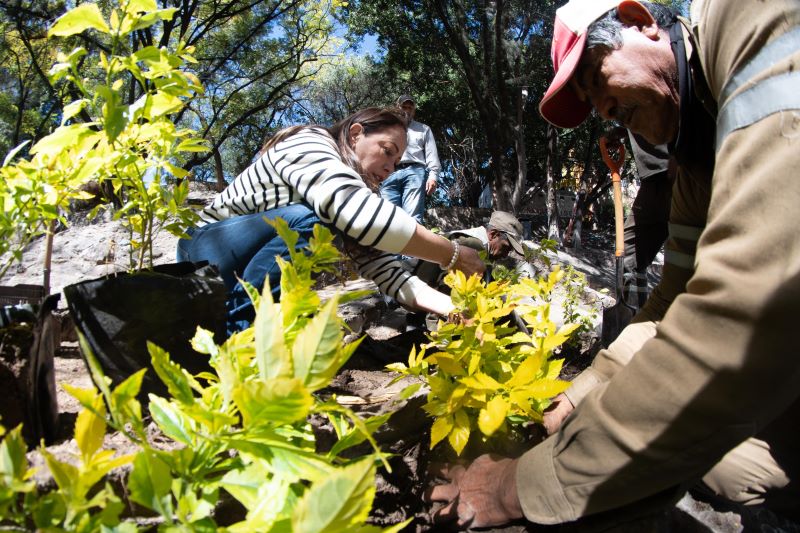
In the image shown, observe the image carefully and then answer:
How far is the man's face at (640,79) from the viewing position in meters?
1.45

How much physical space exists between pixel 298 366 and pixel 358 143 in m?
1.87

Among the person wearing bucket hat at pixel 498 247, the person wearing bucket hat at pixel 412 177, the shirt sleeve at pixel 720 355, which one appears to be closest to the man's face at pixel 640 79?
the shirt sleeve at pixel 720 355

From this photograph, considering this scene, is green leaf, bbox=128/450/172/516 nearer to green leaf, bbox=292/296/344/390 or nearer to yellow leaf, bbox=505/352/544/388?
green leaf, bbox=292/296/344/390

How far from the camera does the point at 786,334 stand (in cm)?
81

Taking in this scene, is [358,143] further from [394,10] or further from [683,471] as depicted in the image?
[394,10]

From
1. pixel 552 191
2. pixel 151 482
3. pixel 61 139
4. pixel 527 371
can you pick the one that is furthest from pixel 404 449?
pixel 552 191

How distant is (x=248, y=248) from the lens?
2016 mm

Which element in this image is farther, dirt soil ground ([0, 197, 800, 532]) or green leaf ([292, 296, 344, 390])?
dirt soil ground ([0, 197, 800, 532])

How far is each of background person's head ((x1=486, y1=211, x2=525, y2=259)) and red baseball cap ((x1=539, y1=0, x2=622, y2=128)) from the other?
232 centimetres

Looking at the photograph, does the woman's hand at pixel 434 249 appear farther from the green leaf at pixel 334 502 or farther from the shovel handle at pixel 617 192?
the shovel handle at pixel 617 192

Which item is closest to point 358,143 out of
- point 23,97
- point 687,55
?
point 687,55

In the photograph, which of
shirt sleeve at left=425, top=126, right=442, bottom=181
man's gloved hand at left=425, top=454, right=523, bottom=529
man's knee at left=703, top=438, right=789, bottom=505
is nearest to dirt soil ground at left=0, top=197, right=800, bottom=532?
man's gloved hand at left=425, top=454, right=523, bottom=529

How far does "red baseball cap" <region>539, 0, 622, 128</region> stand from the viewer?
1504 millimetres

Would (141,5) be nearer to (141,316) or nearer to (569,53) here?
(141,316)
